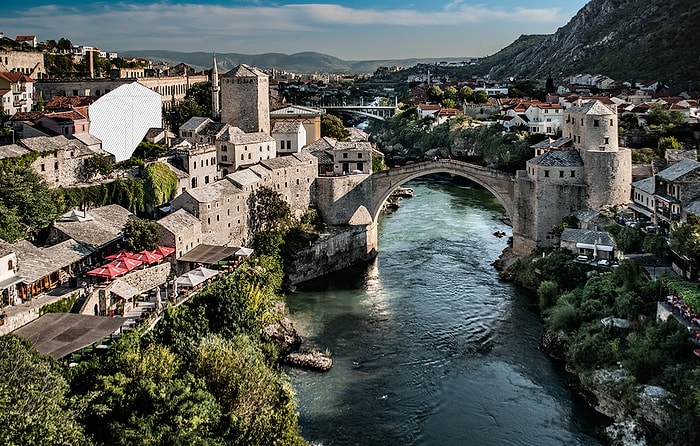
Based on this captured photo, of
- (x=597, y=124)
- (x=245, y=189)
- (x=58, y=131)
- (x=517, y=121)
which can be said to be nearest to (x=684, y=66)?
(x=517, y=121)

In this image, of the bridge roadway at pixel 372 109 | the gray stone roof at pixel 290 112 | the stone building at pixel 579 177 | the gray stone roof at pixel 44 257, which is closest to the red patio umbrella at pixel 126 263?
the gray stone roof at pixel 44 257

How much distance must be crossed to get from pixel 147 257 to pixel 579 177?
17859 mm

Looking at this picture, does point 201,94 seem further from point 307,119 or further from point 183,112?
point 307,119

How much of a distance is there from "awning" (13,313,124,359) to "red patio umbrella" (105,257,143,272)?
3.06 m

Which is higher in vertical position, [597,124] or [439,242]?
[597,124]

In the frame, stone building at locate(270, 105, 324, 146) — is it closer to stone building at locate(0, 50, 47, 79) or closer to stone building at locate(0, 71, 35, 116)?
stone building at locate(0, 50, 47, 79)

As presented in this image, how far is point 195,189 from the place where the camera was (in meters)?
27.4

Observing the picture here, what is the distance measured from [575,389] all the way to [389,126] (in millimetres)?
51149

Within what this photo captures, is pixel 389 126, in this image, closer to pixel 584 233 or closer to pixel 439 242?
pixel 439 242

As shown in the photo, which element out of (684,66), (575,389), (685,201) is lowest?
(575,389)

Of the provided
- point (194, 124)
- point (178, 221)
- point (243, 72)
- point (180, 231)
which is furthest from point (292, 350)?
point (243, 72)

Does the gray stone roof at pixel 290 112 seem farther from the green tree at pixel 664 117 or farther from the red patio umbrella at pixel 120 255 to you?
the red patio umbrella at pixel 120 255

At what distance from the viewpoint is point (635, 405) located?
59.5 ft

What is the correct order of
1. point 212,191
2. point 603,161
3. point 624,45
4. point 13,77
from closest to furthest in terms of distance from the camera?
point 212,191, point 603,161, point 13,77, point 624,45
